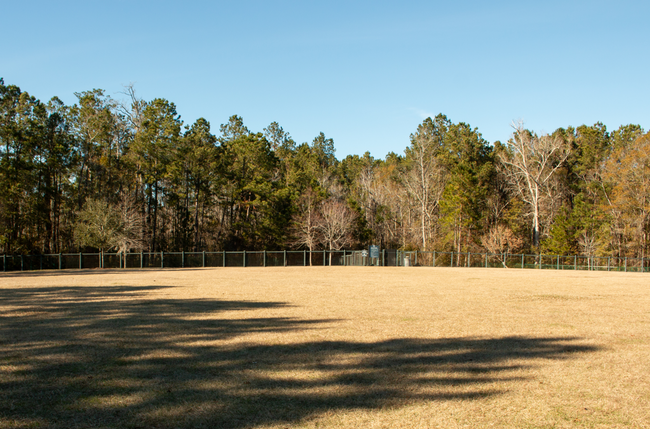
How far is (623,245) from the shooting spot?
191 feet

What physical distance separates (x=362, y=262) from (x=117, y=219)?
25543 mm

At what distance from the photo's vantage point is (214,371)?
662 centimetres

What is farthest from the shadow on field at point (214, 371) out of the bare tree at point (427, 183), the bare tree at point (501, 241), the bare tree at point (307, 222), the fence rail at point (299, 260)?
the bare tree at point (427, 183)

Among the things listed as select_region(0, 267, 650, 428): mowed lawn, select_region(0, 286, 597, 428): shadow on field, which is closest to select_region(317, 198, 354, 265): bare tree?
select_region(0, 267, 650, 428): mowed lawn

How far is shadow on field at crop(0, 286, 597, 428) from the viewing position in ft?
16.6

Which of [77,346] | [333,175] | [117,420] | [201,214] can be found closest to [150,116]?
[201,214]

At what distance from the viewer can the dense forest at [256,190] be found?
159 feet

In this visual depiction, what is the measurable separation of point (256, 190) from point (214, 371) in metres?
52.4

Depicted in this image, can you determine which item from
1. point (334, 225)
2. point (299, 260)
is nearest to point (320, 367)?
point (299, 260)

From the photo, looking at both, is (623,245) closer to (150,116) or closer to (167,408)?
(150,116)

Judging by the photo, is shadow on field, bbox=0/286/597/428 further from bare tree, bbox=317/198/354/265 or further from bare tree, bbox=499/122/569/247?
bare tree, bbox=499/122/569/247

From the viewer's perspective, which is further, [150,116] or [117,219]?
[150,116]

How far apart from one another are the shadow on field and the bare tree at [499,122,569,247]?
5640 centimetres

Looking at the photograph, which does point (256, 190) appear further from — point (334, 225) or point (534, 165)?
point (534, 165)
